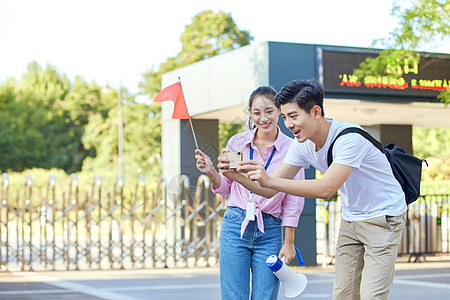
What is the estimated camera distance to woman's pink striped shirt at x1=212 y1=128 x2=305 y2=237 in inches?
166

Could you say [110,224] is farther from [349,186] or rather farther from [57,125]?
[57,125]

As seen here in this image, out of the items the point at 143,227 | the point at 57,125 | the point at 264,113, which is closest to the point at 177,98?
the point at 264,113

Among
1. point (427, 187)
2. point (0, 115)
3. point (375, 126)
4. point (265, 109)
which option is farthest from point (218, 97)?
point (0, 115)

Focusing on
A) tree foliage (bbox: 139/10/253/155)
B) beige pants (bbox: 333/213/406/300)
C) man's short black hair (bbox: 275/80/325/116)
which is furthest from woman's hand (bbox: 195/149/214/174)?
tree foliage (bbox: 139/10/253/155)

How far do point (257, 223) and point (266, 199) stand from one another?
15 centimetres

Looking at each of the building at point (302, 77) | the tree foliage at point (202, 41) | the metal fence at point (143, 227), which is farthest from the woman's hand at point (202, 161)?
the tree foliage at point (202, 41)

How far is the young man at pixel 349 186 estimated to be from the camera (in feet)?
11.8

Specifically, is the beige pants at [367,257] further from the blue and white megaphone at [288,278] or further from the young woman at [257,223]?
the young woman at [257,223]

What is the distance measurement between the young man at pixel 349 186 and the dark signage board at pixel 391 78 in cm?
888

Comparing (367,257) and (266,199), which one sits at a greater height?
(266,199)

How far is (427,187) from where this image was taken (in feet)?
87.8

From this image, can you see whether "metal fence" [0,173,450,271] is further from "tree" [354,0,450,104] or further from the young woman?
the young woman

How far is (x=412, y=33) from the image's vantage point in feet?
41.2

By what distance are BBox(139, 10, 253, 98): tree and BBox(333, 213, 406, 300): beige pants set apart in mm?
29063
